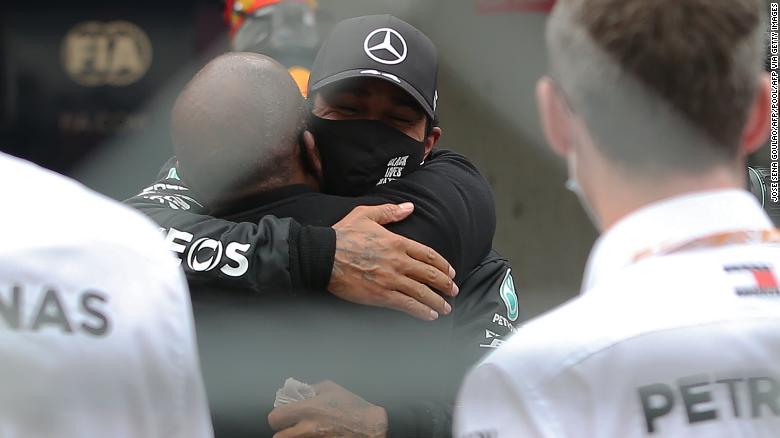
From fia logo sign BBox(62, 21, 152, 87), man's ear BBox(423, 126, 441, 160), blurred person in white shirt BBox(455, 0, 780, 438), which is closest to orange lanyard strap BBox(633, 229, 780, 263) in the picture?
blurred person in white shirt BBox(455, 0, 780, 438)

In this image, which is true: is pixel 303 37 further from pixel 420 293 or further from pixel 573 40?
pixel 573 40

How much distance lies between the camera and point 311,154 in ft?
5.30

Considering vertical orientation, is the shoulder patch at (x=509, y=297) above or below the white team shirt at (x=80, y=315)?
above

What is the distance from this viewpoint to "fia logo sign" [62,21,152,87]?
4.12 metres

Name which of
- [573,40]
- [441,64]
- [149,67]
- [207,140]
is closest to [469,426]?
[573,40]

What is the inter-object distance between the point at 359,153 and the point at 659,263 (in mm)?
718

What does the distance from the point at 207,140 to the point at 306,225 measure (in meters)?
0.17

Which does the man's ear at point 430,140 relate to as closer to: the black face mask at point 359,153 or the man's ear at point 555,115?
the black face mask at point 359,153

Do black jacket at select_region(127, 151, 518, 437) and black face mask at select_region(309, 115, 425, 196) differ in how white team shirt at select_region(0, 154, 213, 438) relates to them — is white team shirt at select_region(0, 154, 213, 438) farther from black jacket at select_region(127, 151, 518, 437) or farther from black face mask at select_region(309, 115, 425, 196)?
black face mask at select_region(309, 115, 425, 196)

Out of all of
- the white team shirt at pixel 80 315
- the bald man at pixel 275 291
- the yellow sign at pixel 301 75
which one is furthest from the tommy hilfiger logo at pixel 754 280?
the yellow sign at pixel 301 75

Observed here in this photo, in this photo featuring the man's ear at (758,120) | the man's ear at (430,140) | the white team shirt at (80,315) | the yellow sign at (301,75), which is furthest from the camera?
the yellow sign at (301,75)

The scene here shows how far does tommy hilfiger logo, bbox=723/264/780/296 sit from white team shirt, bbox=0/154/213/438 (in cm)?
46

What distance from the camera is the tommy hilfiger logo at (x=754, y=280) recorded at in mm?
989

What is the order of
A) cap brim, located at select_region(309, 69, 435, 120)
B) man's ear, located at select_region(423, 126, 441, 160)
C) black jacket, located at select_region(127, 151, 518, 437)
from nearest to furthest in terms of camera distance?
black jacket, located at select_region(127, 151, 518, 437) → cap brim, located at select_region(309, 69, 435, 120) → man's ear, located at select_region(423, 126, 441, 160)
